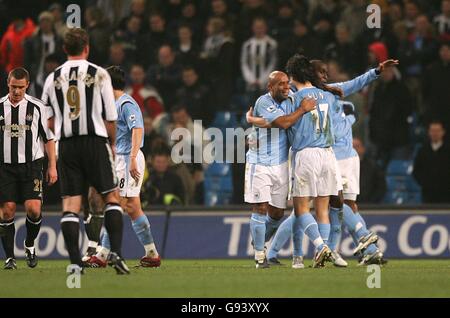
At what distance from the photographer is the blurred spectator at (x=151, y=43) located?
2034 centimetres

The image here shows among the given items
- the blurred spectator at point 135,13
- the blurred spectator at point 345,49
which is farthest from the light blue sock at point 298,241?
the blurred spectator at point 135,13

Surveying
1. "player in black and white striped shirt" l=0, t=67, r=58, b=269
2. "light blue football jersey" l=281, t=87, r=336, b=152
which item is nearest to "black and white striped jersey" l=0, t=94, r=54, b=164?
"player in black and white striped shirt" l=0, t=67, r=58, b=269

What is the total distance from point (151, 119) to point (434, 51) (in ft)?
16.7

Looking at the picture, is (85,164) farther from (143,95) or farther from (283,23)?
(283,23)

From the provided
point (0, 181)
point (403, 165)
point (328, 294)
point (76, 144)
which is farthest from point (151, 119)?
point (328, 294)

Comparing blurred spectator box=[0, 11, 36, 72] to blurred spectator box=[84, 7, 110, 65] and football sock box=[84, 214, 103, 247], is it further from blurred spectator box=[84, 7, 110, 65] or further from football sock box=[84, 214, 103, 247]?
football sock box=[84, 214, 103, 247]

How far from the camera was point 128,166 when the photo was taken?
12.8 meters

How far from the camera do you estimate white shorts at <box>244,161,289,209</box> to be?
12.6m

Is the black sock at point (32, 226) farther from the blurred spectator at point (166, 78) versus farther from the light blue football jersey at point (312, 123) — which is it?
the blurred spectator at point (166, 78)

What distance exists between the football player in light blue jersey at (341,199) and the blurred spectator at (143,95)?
6167mm

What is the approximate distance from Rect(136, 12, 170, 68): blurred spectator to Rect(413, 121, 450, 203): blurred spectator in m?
5.24

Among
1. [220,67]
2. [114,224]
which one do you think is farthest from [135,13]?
[114,224]

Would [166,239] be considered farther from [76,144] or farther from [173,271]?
[76,144]

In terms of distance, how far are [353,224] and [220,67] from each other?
23.7 ft
